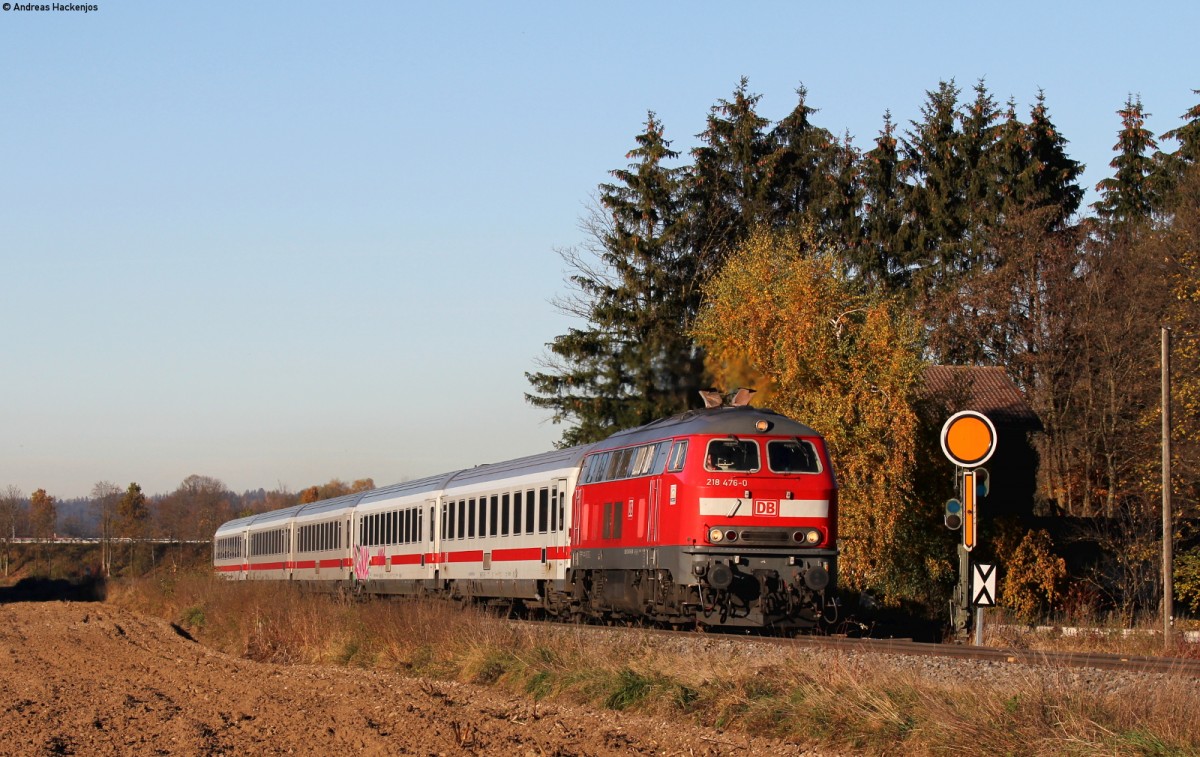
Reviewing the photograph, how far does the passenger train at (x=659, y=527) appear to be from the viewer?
19.2 m

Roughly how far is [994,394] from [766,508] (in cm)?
3150

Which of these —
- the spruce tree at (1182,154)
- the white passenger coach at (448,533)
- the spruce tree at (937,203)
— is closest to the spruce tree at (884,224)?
the spruce tree at (937,203)

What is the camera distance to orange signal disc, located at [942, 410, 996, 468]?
60.6 feet

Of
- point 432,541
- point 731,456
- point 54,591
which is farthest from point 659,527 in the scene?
point 54,591

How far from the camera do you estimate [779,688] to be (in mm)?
12719

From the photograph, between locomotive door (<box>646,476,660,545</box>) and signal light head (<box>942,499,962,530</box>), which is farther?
locomotive door (<box>646,476,660,545</box>)

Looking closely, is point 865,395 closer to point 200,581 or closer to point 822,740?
point 822,740

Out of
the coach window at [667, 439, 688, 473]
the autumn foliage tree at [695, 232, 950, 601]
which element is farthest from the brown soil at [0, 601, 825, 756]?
the autumn foliage tree at [695, 232, 950, 601]

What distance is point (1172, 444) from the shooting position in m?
32.1

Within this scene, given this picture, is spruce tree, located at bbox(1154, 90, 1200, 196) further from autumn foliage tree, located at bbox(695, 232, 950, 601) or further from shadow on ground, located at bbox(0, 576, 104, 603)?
shadow on ground, located at bbox(0, 576, 104, 603)

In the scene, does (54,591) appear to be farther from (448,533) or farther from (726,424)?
(726,424)

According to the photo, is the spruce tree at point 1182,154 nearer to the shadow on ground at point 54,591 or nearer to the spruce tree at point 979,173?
the spruce tree at point 979,173

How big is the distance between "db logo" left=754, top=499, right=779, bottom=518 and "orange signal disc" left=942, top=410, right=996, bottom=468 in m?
2.59

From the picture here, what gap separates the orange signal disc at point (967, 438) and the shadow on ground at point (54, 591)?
2171 inches
